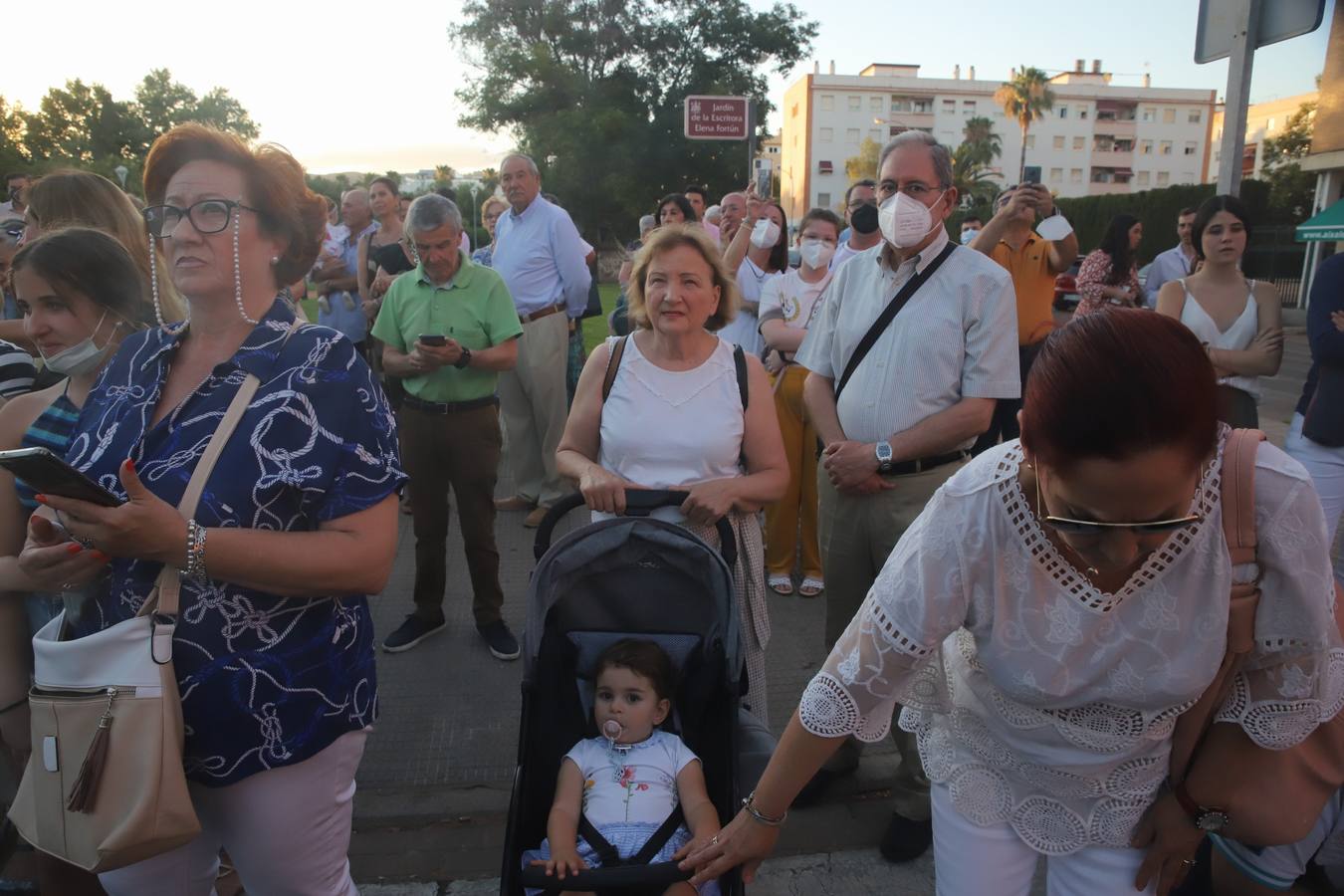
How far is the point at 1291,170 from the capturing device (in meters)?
33.4

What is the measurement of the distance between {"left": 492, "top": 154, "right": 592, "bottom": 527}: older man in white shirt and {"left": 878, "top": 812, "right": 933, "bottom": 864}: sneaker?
3.98m

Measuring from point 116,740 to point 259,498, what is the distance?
0.52 metres

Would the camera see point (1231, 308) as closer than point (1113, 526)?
No

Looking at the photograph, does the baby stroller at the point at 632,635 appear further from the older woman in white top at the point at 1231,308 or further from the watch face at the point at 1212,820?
the older woman in white top at the point at 1231,308

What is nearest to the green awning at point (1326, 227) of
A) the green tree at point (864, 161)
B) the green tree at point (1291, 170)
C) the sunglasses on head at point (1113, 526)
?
the sunglasses on head at point (1113, 526)

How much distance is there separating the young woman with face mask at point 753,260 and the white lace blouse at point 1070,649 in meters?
4.20

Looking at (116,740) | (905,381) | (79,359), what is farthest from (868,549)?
(79,359)

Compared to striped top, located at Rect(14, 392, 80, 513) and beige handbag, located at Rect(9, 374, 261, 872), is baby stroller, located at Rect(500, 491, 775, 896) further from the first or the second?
striped top, located at Rect(14, 392, 80, 513)

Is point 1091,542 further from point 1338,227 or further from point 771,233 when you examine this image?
point 1338,227

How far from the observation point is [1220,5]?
4277mm

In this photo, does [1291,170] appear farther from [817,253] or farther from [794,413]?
[794,413]

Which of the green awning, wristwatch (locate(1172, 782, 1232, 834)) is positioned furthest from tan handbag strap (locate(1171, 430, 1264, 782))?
the green awning

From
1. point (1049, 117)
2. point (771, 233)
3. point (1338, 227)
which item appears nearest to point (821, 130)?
point (1049, 117)

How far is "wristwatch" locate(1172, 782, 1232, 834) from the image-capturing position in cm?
154
